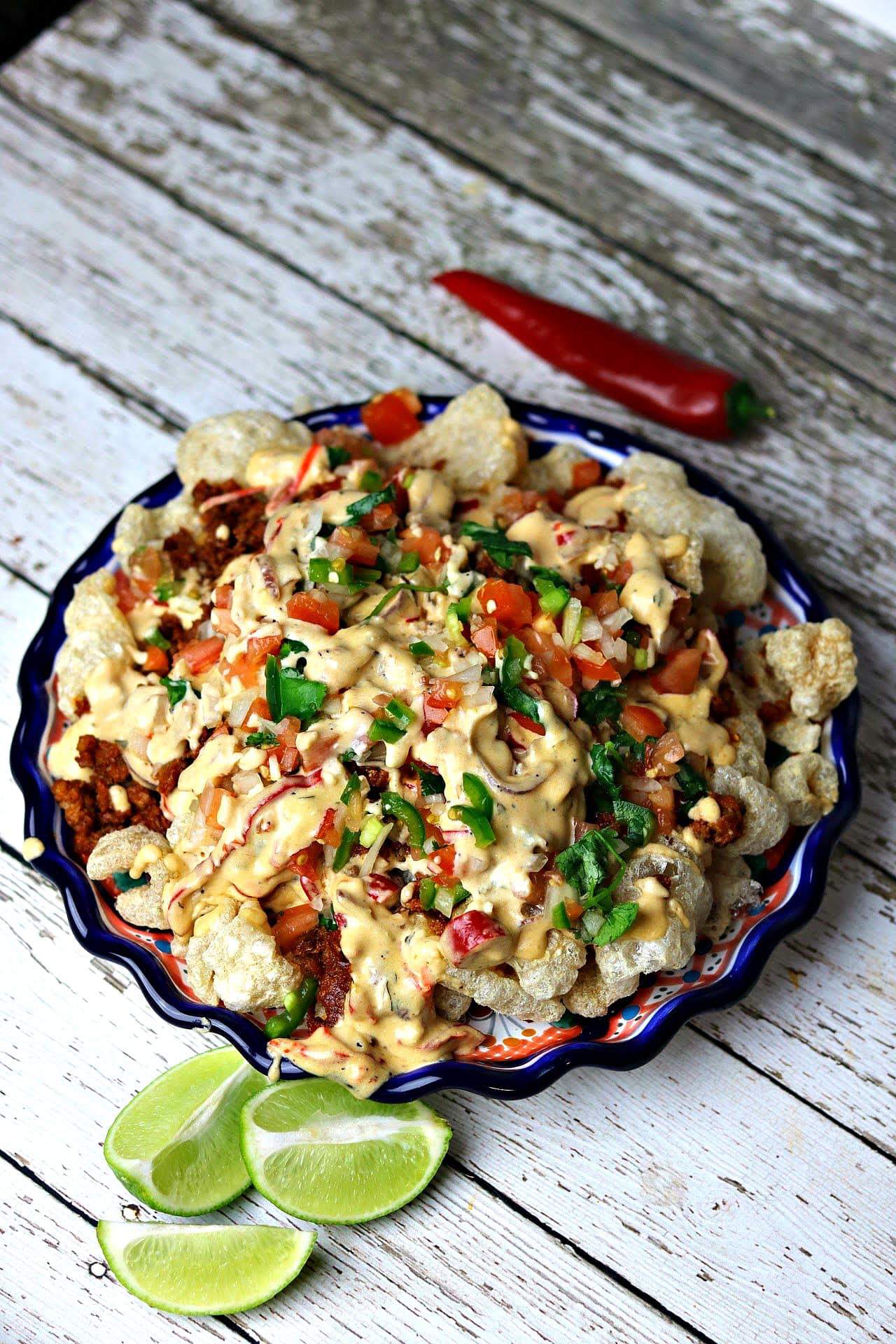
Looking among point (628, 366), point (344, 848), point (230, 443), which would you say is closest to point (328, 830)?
point (344, 848)

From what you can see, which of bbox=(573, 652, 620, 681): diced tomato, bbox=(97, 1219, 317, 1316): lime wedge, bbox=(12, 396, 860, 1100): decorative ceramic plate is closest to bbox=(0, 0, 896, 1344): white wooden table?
bbox=(97, 1219, 317, 1316): lime wedge

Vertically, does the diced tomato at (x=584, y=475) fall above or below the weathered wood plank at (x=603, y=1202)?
above

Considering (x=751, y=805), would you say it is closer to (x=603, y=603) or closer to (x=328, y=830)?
(x=603, y=603)

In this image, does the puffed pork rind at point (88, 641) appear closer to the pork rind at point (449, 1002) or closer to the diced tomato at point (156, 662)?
the diced tomato at point (156, 662)

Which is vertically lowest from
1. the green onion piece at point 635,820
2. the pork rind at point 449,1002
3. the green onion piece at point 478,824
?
Answer: the pork rind at point 449,1002

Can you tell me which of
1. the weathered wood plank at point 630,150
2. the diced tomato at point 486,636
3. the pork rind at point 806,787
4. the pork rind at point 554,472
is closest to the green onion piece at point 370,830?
the diced tomato at point 486,636

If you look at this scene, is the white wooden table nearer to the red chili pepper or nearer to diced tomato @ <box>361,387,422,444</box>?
the red chili pepper
